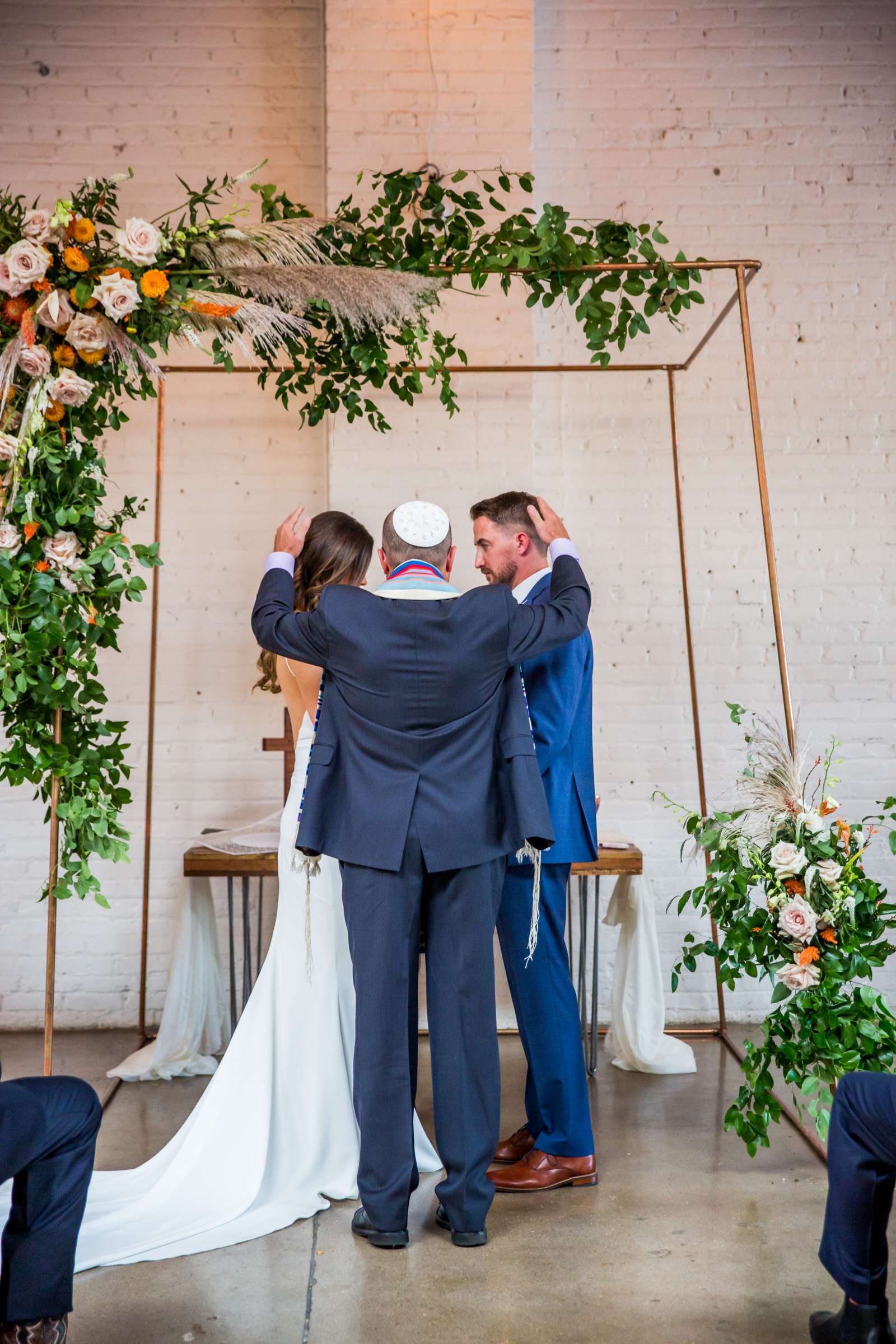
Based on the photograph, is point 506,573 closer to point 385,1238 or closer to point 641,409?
point 385,1238

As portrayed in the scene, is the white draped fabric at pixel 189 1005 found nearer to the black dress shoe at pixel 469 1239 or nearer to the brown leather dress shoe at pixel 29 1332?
the black dress shoe at pixel 469 1239

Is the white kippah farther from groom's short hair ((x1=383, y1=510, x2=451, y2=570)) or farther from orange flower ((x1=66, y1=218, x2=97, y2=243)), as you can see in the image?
orange flower ((x1=66, y1=218, x2=97, y2=243))

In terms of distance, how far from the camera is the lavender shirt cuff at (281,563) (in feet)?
10.0

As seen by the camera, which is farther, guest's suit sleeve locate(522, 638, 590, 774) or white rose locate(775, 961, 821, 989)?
guest's suit sleeve locate(522, 638, 590, 774)

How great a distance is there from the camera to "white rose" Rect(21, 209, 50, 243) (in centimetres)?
294

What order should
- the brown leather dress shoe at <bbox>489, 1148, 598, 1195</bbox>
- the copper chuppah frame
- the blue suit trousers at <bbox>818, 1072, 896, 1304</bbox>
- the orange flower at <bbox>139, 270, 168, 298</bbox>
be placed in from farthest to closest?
the copper chuppah frame < the brown leather dress shoe at <bbox>489, 1148, 598, 1195</bbox> < the orange flower at <bbox>139, 270, 168, 298</bbox> < the blue suit trousers at <bbox>818, 1072, 896, 1304</bbox>

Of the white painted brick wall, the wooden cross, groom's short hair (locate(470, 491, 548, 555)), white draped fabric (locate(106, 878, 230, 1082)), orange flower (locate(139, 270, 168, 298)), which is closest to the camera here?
orange flower (locate(139, 270, 168, 298))

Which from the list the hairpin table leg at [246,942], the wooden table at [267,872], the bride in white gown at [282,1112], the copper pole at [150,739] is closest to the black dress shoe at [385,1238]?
the bride in white gown at [282,1112]

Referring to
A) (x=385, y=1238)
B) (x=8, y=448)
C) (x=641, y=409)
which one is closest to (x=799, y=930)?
(x=385, y=1238)

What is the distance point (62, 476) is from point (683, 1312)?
2.41 m

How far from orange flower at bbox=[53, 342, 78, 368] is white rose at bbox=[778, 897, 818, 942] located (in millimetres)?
2301

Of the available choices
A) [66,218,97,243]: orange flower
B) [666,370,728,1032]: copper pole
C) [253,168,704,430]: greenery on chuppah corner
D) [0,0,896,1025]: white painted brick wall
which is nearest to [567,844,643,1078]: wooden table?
[666,370,728,1032]: copper pole

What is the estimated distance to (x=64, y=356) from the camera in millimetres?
3027

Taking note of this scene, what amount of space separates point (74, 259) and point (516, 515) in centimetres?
135
